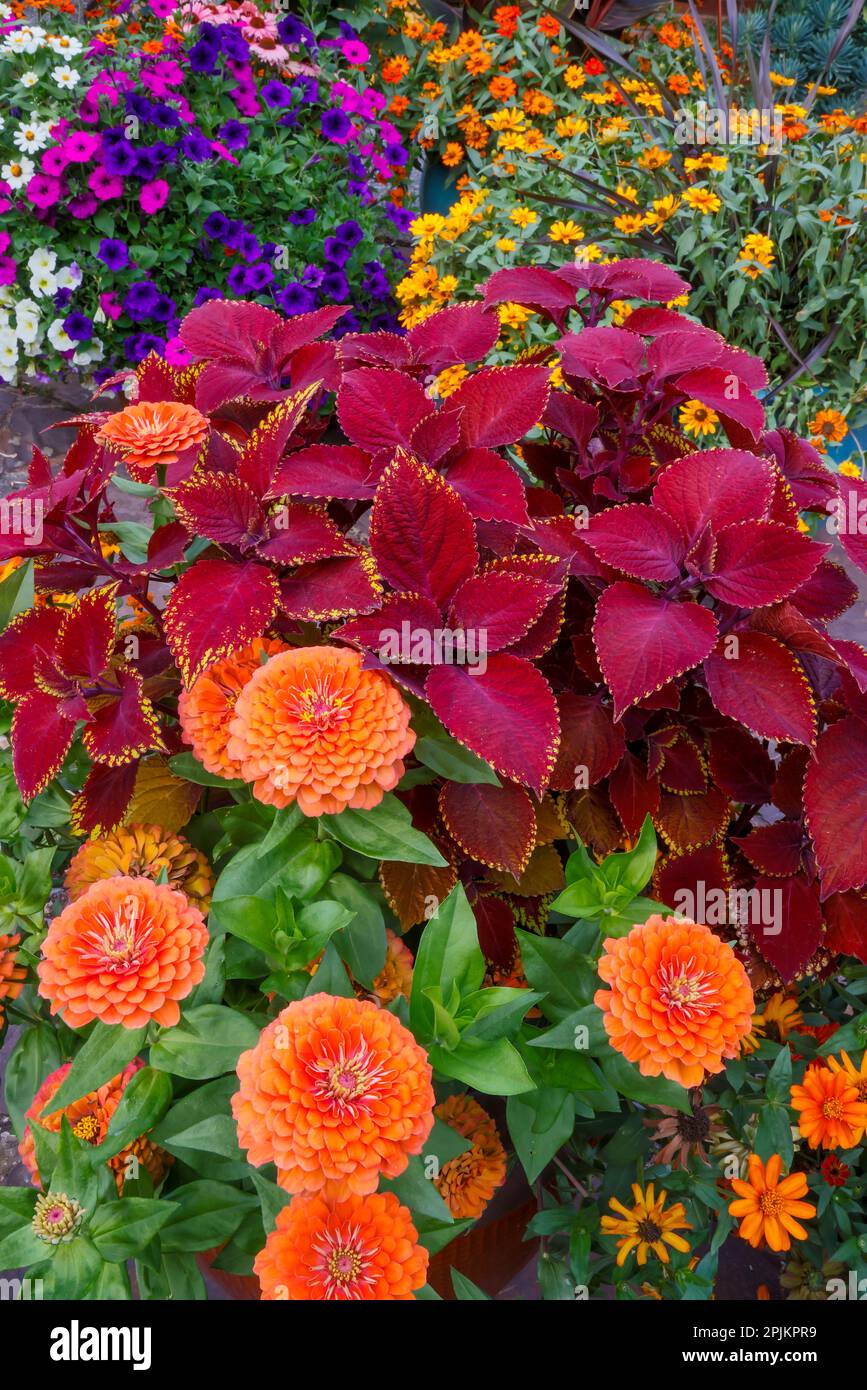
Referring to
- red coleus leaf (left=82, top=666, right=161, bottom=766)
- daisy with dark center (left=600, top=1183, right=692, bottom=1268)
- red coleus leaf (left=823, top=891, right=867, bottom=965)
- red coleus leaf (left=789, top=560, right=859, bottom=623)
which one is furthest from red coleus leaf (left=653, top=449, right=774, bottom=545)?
daisy with dark center (left=600, top=1183, right=692, bottom=1268)

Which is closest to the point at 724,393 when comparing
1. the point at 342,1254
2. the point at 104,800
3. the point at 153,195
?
the point at 104,800

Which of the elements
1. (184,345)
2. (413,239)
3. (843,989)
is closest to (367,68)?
(413,239)

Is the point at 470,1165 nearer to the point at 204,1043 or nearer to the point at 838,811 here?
the point at 204,1043

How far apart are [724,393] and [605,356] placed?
0.37 ft

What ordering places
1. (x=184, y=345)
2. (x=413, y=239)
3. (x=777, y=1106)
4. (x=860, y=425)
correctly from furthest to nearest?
(x=413, y=239)
(x=860, y=425)
(x=184, y=345)
(x=777, y=1106)

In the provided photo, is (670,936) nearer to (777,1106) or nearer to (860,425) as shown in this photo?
(777,1106)

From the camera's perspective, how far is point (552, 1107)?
769mm

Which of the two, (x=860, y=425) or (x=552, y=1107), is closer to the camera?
(x=552, y=1107)

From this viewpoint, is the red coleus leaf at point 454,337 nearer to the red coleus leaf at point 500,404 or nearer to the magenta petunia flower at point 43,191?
the red coleus leaf at point 500,404

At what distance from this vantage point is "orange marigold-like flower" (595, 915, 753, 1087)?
24.7 inches

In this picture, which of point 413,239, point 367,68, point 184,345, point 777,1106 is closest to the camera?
point 777,1106

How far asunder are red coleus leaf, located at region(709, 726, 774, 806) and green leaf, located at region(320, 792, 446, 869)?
0.32 meters
